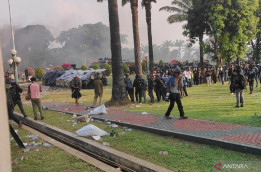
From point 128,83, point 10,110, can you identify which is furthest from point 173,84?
point 128,83

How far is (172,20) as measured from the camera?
113ft

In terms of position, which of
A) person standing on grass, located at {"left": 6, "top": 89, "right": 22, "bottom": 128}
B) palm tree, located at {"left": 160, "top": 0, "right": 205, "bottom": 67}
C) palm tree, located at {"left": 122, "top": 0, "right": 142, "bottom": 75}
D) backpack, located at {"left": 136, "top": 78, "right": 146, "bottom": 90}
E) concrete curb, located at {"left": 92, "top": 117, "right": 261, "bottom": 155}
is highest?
palm tree, located at {"left": 160, "top": 0, "right": 205, "bottom": 67}

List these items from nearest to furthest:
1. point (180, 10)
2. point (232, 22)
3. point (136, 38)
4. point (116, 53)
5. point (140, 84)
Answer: point (116, 53)
point (140, 84)
point (136, 38)
point (232, 22)
point (180, 10)

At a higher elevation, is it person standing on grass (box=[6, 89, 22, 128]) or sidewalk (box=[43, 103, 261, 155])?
person standing on grass (box=[6, 89, 22, 128])

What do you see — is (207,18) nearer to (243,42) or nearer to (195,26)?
(195,26)

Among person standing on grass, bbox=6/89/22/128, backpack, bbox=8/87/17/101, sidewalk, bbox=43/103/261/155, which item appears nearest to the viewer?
sidewalk, bbox=43/103/261/155

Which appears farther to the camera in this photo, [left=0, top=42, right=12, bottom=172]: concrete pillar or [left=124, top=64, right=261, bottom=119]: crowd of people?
[left=124, top=64, right=261, bottom=119]: crowd of people

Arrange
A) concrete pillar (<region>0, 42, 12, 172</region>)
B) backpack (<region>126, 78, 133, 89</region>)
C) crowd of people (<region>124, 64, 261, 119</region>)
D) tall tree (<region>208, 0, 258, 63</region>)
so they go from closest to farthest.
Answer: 1. concrete pillar (<region>0, 42, 12, 172</region>)
2. crowd of people (<region>124, 64, 261, 119</region>)
3. backpack (<region>126, 78, 133, 89</region>)
4. tall tree (<region>208, 0, 258, 63</region>)

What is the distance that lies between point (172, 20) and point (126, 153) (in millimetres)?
30708

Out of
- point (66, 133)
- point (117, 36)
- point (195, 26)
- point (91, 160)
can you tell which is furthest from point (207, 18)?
point (91, 160)

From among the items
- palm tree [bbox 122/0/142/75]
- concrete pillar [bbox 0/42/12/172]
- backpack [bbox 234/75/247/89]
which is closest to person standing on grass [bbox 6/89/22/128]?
backpack [bbox 234/75/247/89]

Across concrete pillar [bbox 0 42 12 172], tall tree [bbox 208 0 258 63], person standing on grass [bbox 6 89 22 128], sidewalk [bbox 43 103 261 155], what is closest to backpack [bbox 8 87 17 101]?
person standing on grass [bbox 6 89 22 128]

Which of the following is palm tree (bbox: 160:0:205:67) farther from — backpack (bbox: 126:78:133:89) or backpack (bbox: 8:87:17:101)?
backpack (bbox: 8:87:17:101)

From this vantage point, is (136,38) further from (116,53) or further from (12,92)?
(12,92)
